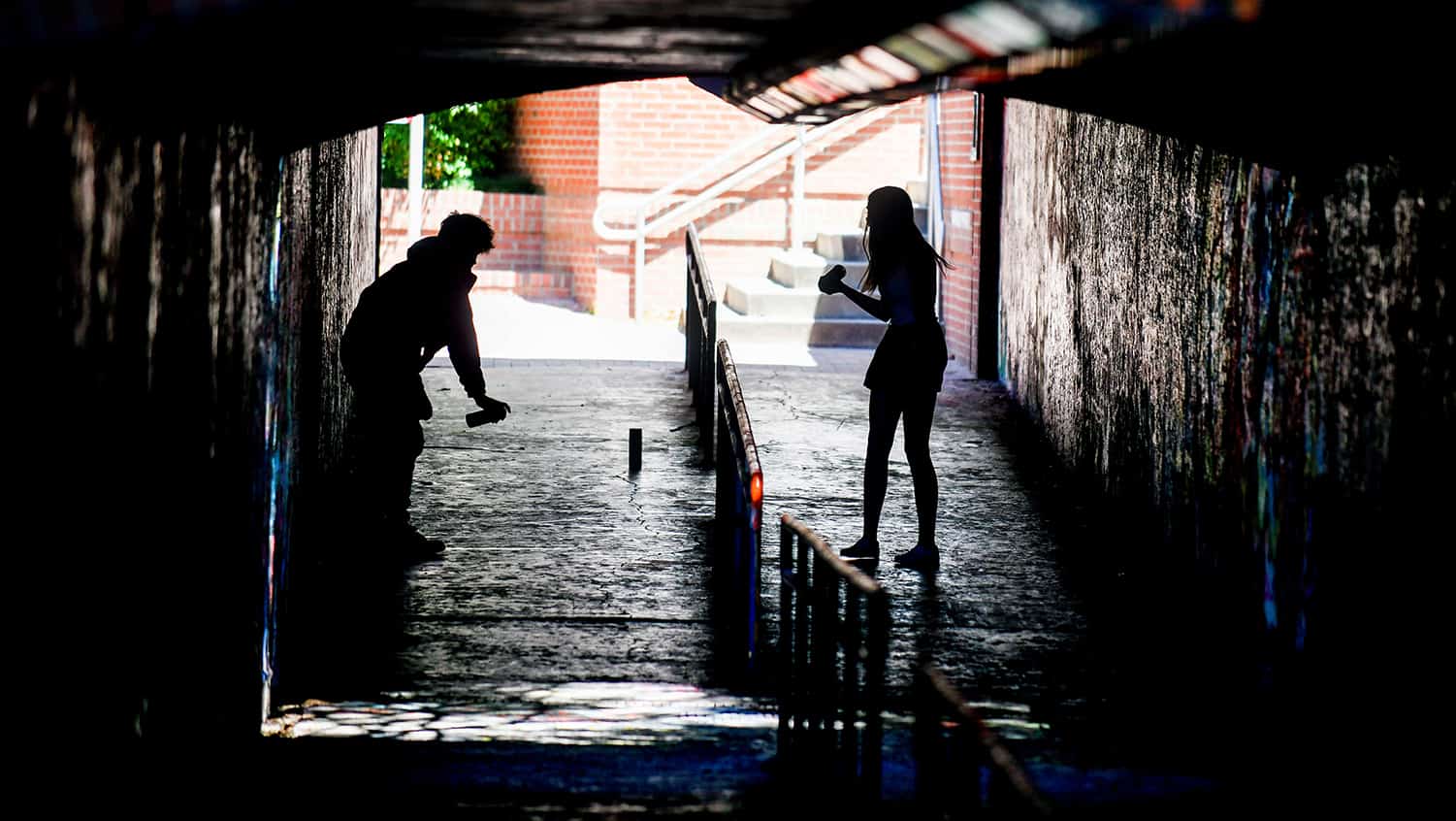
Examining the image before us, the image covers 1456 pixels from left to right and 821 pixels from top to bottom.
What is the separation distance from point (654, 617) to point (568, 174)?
1204 cm

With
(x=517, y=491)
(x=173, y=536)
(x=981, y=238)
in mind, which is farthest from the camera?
(x=981, y=238)

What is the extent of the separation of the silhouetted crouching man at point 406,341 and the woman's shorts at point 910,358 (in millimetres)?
1890

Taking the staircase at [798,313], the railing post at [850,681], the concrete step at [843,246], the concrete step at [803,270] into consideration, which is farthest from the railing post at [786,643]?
the concrete step at [843,246]

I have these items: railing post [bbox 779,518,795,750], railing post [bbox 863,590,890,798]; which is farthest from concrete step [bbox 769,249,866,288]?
railing post [bbox 863,590,890,798]

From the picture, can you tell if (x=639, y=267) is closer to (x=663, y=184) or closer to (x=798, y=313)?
(x=663, y=184)

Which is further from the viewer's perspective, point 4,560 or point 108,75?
point 108,75

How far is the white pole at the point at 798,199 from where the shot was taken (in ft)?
60.9

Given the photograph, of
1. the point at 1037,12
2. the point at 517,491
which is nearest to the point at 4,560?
the point at 1037,12

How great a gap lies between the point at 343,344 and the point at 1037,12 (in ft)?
16.5

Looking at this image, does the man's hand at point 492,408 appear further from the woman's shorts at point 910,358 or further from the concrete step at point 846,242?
the concrete step at point 846,242

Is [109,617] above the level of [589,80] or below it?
below

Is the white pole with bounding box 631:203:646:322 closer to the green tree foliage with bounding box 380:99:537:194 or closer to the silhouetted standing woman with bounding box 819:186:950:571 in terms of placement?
the green tree foliage with bounding box 380:99:537:194

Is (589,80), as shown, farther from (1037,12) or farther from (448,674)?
(1037,12)

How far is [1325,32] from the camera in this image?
168 inches
